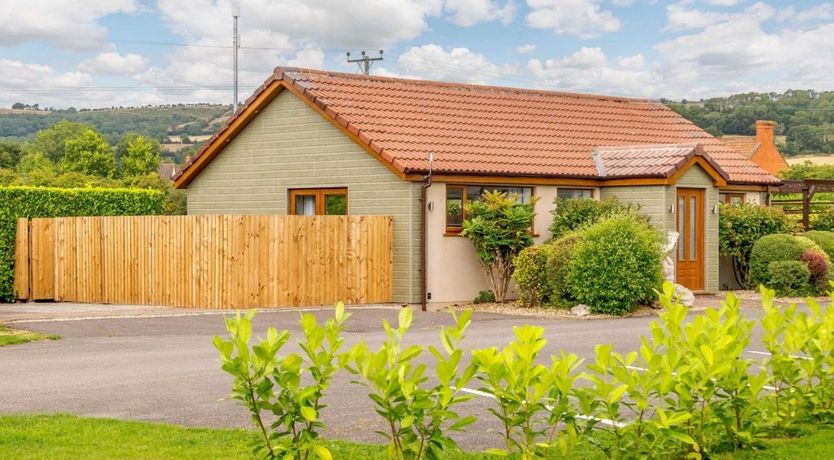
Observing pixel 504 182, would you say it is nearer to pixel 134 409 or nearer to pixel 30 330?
pixel 30 330

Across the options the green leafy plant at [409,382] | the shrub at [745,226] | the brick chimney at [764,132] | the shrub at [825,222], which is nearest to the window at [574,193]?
the shrub at [745,226]

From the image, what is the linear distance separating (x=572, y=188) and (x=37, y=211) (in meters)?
12.9

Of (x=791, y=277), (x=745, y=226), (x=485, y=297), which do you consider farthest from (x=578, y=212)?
(x=791, y=277)

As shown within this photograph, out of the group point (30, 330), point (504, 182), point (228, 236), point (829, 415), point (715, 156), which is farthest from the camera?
point (715, 156)

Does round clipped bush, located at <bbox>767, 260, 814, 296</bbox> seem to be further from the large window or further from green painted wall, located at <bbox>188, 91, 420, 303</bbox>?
green painted wall, located at <bbox>188, 91, 420, 303</bbox>

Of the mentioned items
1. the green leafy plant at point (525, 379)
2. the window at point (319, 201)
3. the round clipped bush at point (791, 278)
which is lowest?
the round clipped bush at point (791, 278)

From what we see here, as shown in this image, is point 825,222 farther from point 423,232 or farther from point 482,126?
point 423,232

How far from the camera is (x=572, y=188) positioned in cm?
2442

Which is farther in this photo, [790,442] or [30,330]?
[30,330]

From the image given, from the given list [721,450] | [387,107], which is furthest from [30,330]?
[721,450]

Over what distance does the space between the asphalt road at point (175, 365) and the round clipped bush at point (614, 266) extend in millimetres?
734

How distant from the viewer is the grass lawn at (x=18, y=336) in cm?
1533

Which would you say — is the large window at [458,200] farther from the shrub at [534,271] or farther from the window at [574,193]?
the window at [574,193]

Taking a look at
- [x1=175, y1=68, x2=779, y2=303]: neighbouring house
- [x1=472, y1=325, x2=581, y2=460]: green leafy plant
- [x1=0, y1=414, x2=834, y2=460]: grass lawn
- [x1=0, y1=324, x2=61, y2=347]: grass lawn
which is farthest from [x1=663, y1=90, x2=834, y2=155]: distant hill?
[x1=472, y1=325, x2=581, y2=460]: green leafy plant
